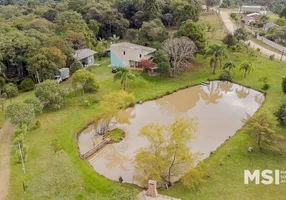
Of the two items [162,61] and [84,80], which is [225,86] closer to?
[162,61]

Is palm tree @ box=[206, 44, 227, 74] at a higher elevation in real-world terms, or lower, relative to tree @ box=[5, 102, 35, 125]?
higher

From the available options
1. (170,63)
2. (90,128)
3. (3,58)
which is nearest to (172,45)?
(170,63)

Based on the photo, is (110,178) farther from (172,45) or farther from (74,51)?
(74,51)

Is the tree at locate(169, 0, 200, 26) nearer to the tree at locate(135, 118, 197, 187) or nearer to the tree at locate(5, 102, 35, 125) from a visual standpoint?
the tree at locate(5, 102, 35, 125)

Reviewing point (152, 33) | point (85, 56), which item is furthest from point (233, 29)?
point (85, 56)

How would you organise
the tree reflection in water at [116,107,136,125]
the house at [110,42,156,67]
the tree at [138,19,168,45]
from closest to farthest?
the tree reflection in water at [116,107,136,125] → the house at [110,42,156,67] → the tree at [138,19,168,45]

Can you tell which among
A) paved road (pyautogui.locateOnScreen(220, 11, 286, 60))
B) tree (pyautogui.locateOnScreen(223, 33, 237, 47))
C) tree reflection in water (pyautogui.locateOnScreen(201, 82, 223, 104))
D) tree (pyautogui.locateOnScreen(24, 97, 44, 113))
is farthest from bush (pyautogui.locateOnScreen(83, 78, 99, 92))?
paved road (pyautogui.locateOnScreen(220, 11, 286, 60))
